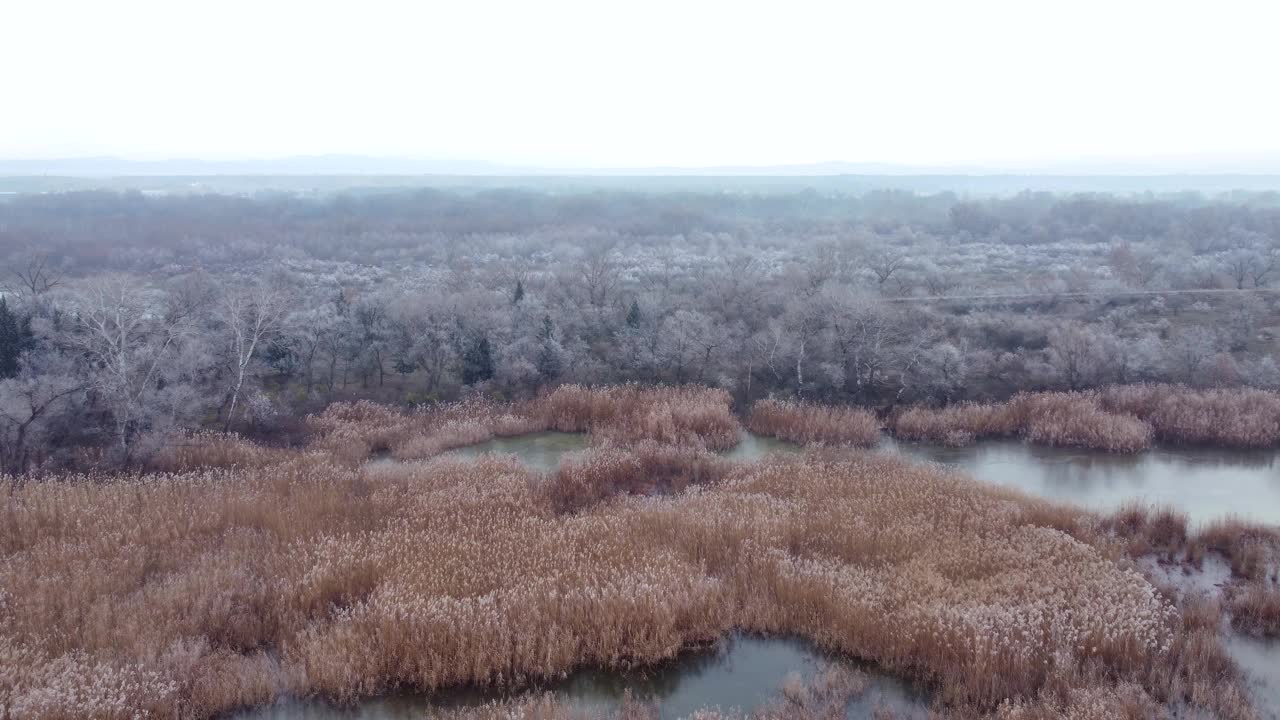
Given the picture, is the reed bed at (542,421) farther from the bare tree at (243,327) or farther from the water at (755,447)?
the bare tree at (243,327)

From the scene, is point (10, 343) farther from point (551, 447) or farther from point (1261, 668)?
point (1261, 668)

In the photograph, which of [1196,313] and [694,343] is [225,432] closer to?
[694,343]

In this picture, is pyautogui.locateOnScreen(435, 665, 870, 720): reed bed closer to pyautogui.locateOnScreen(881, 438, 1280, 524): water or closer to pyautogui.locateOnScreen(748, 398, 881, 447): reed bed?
pyautogui.locateOnScreen(881, 438, 1280, 524): water

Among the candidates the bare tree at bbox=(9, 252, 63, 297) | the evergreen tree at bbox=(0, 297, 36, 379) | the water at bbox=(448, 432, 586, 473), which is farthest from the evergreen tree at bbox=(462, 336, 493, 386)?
the bare tree at bbox=(9, 252, 63, 297)

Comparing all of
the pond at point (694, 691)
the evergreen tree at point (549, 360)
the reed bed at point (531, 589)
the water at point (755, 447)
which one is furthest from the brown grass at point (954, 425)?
the pond at point (694, 691)

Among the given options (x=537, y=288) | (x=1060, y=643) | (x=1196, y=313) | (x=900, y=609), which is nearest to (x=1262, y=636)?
(x=1060, y=643)
